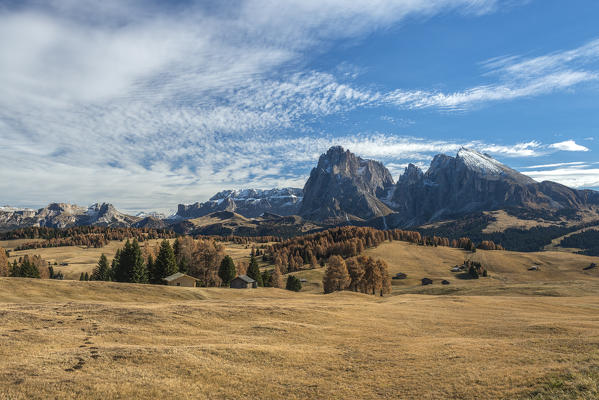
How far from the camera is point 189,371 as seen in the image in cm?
2252

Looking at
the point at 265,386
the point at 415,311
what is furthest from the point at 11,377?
the point at 415,311

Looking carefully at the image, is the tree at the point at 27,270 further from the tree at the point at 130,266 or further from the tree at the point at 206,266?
the tree at the point at 206,266

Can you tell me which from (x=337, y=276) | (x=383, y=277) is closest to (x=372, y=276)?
(x=383, y=277)

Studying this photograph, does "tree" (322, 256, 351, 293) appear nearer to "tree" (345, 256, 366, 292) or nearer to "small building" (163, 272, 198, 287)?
"tree" (345, 256, 366, 292)

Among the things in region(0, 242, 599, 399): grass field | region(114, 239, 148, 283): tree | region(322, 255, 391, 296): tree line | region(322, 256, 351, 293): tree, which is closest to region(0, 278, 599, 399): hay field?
region(0, 242, 599, 399): grass field

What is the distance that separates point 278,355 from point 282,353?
0.64 meters

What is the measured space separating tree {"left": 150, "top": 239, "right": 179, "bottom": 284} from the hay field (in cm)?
4314

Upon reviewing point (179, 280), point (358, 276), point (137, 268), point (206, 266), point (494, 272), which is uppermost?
point (137, 268)

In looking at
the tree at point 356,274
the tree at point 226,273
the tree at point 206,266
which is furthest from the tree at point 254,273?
the tree at point 356,274

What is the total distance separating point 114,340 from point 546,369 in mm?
33048

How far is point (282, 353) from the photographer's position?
28.0 meters

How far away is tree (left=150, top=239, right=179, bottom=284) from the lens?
91.8m

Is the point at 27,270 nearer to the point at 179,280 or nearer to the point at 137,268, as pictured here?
the point at 137,268

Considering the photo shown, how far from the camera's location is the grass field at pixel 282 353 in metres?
19.6
